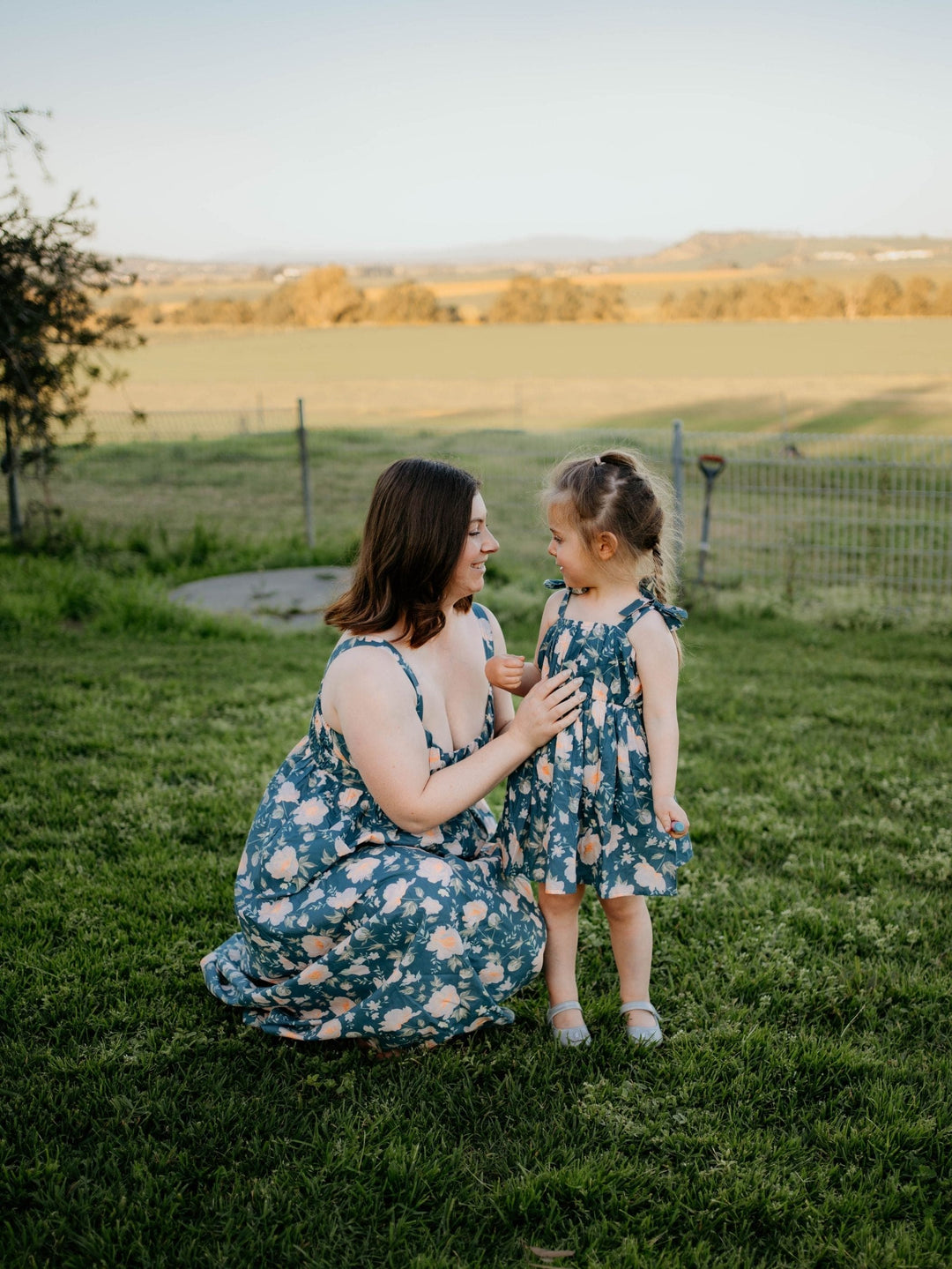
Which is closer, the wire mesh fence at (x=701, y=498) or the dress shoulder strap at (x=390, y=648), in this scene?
the dress shoulder strap at (x=390, y=648)

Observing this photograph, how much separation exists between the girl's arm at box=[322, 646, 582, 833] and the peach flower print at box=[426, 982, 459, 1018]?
37 cm

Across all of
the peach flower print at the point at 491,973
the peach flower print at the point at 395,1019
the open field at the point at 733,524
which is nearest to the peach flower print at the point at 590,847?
the peach flower print at the point at 491,973

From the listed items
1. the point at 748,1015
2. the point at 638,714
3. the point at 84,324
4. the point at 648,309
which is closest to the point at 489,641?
the point at 638,714

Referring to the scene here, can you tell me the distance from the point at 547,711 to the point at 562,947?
26.5 inches

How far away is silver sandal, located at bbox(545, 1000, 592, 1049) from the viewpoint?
263cm

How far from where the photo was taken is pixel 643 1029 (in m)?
2.67

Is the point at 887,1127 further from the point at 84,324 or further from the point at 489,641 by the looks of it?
the point at 84,324

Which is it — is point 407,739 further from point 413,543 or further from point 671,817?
point 671,817

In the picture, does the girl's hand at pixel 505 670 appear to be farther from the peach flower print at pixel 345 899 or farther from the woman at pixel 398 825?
the peach flower print at pixel 345 899

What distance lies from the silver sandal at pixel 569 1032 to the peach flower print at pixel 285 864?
2.51 ft

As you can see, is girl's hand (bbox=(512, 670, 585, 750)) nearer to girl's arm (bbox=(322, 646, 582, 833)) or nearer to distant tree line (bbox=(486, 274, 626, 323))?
girl's arm (bbox=(322, 646, 582, 833))

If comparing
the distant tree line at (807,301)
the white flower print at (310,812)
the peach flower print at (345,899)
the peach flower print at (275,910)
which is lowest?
the peach flower print at (275,910)

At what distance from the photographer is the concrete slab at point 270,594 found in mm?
7383

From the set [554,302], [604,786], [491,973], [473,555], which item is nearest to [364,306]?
[554,302]
